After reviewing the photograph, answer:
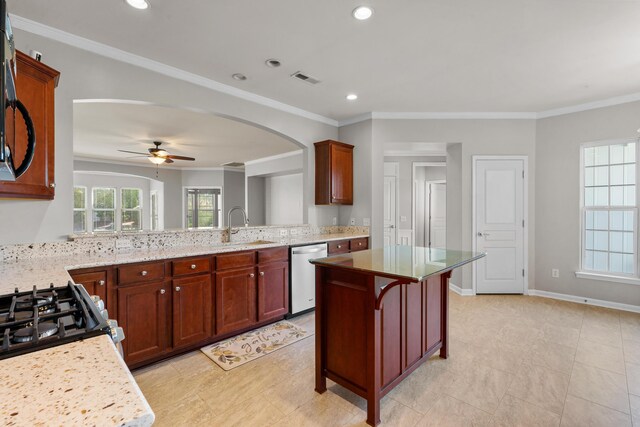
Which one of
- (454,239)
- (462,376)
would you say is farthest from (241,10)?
(454,239)

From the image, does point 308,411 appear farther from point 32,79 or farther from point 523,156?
point 523,156

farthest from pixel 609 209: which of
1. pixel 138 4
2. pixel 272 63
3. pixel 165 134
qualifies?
pixel 165 134

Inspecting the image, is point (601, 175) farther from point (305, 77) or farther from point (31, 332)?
point (31, 332)

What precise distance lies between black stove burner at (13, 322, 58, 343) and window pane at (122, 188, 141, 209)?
9.14 m

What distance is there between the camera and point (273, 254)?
3.31m

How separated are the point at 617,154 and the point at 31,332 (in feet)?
18.9

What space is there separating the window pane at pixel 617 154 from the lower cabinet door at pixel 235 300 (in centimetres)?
481

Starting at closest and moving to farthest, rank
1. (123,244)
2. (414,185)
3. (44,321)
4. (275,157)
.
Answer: (44,321)
(123,244)
(414,185)
(275,157)

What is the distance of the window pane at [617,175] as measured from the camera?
4.00 meters

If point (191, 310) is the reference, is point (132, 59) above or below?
above

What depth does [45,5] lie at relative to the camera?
2139 mm

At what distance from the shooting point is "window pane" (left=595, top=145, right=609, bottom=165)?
4098 millimetres

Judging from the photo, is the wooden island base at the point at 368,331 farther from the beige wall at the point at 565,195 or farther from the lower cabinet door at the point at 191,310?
the beige wall at the point at 565,195

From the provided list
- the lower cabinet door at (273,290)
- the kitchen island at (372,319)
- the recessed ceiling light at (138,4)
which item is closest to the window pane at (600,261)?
the kitchen island at (372,319)
